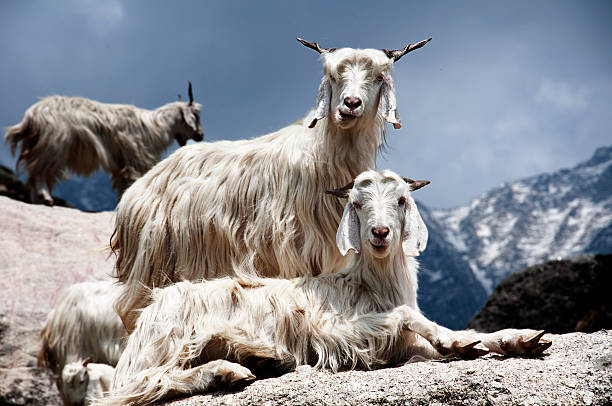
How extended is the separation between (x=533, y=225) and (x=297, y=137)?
153583 mm

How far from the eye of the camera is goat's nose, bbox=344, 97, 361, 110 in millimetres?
4949

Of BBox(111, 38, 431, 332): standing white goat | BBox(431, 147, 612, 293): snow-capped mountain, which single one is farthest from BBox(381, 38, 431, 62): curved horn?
BBox(431, 147, 612, 293): snow-capped mountain

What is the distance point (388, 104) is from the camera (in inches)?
202

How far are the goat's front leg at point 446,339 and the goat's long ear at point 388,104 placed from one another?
148 centimetres

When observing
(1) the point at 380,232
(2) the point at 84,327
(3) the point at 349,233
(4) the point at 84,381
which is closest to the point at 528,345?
(1) the point at 380,232

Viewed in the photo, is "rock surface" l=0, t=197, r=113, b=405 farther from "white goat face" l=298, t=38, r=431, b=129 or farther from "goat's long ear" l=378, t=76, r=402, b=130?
"goat's long ear" l=378, t=76, r=402, b=130

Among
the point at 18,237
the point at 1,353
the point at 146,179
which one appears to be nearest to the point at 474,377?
the point at 146,179

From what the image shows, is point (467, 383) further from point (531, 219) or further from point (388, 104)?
point (531, 219)

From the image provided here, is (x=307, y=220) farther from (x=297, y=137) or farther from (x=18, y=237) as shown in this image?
(x=18, y=237)

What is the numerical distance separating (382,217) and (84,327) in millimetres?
4865

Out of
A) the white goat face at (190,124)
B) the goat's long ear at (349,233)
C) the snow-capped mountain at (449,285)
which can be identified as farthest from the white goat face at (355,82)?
the snow-capped mountain at (449,285)

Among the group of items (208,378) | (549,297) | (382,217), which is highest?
(549,297)

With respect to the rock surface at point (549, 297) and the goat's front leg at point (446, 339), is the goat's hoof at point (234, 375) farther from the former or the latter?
the rock surface at point (549, 297)

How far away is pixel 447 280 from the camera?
4604 inches
